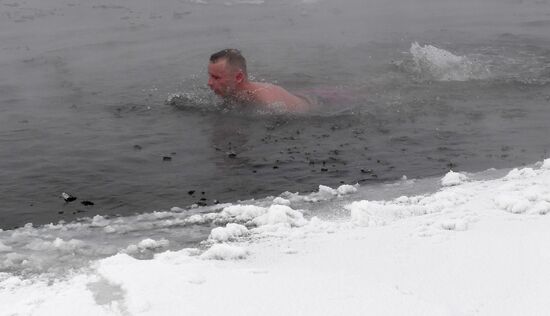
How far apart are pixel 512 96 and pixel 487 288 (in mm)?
6521

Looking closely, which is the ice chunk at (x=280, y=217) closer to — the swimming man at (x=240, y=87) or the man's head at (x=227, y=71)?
the swimming man at (x=240, y=87)

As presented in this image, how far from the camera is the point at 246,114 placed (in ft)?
27.8

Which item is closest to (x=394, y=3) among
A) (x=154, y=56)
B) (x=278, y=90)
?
(x=154, y=56)

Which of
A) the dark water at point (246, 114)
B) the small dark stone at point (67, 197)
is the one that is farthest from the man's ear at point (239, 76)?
the small dark stone at point (67, 197)

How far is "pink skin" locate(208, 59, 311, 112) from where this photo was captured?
8.52 metres

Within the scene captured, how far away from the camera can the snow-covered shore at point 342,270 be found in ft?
9.90

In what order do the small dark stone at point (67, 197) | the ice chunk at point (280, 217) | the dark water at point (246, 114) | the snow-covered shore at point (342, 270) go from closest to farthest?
1. the snow-covered shore at point (342, 270)
2. the ice chunk at point (280, 217)
3. the small dark stone at point (67, 197)
4. the dark water at point (246, 114)

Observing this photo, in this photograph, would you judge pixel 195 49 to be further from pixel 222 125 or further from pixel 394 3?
pixel 394 3

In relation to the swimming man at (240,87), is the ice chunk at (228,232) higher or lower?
lower

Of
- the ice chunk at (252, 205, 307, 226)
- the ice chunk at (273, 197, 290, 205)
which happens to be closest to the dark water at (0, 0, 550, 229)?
the ice chunk at (273, 197, 290, 205)

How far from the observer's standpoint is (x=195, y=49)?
38.8ft

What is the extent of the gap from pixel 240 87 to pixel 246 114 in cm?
42

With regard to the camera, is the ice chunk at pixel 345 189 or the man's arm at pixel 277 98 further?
the man's arm at pixel 277 98

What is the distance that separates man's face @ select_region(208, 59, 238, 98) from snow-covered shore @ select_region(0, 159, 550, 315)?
4066 mm
